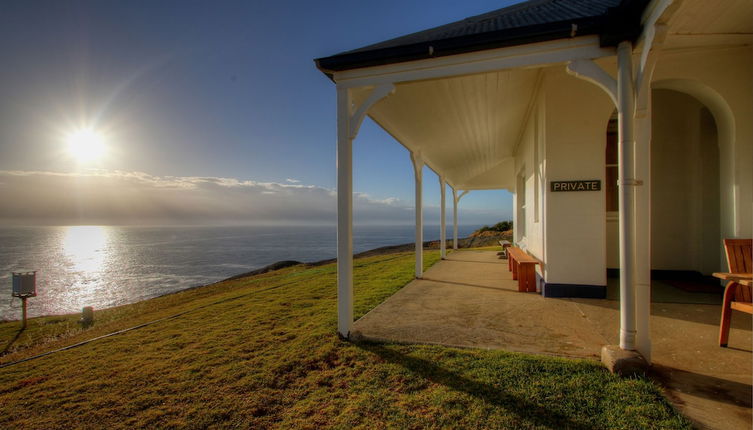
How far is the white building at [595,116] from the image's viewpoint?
9.23 ft

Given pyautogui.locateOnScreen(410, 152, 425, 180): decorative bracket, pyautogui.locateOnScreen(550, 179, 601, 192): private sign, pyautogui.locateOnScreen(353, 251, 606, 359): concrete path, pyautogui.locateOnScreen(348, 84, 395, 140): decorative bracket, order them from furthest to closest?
pyautogui.locateOnScreen(410, 152, 425, 180): decorative bracket < pyautogui.locateOnScreen(550, 179, 601, 192): private sign < pyautogui.locateOnScreen(348, 84, 395, 140): decorative bracket < pyautogui.locateOnScreen(353, 251, 606, 359): concrete path

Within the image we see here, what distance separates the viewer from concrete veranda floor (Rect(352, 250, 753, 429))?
2324 millimetres

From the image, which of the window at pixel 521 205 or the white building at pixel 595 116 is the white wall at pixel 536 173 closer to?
the white building at pixel 595 116

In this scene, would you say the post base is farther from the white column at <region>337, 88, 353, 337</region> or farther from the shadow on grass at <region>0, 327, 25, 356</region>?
the shadow on grass at <region>0, 327, 25, 356</region>

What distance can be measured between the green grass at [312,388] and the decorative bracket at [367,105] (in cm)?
238

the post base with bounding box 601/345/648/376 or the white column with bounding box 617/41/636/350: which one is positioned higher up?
the white column with bounding box 617/41/636/350

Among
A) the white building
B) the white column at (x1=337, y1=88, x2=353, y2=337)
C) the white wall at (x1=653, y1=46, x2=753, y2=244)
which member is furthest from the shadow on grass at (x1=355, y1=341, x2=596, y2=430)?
the white wall at (x1=653, y1=46, x2=753, y2=244)

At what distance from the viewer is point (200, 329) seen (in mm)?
4570

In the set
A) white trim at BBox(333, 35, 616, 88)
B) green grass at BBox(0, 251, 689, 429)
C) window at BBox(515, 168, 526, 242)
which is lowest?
green grass at BBox(0, 251, 689, 429)

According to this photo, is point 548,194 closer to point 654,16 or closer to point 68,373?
point 654,16

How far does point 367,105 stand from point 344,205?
1.15m

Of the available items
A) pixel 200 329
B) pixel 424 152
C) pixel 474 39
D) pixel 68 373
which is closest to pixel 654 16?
pixel 474 39

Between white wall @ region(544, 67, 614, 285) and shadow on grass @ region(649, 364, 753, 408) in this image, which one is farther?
white wall @ region(544, 67, 614, 285)

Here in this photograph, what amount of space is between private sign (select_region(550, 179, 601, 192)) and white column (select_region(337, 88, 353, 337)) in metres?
3.38
